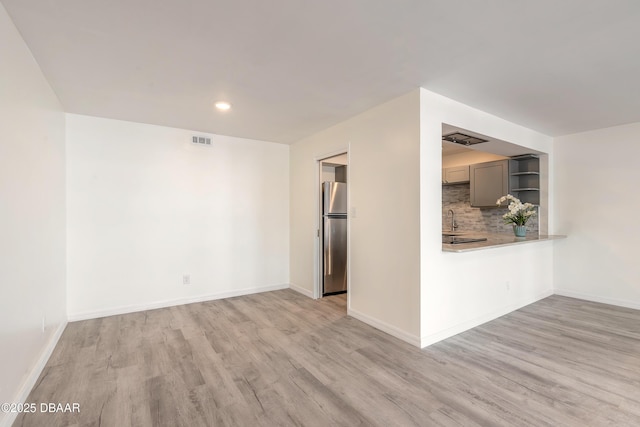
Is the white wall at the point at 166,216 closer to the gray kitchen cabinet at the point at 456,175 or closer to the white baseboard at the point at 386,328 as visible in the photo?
the white baseboard at the point at 386,328

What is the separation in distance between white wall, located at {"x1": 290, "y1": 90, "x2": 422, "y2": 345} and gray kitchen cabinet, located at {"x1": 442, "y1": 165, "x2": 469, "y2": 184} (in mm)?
2920

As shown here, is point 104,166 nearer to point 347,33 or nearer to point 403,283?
point 347,33

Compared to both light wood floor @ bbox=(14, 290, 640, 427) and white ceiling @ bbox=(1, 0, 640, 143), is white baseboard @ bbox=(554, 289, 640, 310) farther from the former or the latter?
white ceiling @ bbox=(1, 0, 640, 143)

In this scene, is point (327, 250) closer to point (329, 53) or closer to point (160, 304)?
point (160, 304)

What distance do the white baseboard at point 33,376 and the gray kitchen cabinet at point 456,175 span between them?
6.25 m

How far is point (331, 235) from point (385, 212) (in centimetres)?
164

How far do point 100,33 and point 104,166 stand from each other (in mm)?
2291

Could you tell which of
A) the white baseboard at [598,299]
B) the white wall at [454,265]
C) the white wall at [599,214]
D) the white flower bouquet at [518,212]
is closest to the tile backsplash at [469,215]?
the white wall at [599,214]

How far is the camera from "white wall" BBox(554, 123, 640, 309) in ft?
13.6

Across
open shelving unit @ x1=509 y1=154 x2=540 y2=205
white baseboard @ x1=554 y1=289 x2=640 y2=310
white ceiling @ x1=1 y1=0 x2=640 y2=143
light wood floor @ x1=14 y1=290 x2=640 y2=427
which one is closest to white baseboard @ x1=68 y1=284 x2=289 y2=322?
light wood floor @ x1=14 y1=290 x2=640 y2=427

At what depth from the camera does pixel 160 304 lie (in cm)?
413

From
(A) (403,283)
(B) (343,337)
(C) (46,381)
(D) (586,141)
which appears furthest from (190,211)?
(D) (586,141)

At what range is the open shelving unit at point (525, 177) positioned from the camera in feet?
16.2

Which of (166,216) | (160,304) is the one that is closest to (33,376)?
(160,304)
